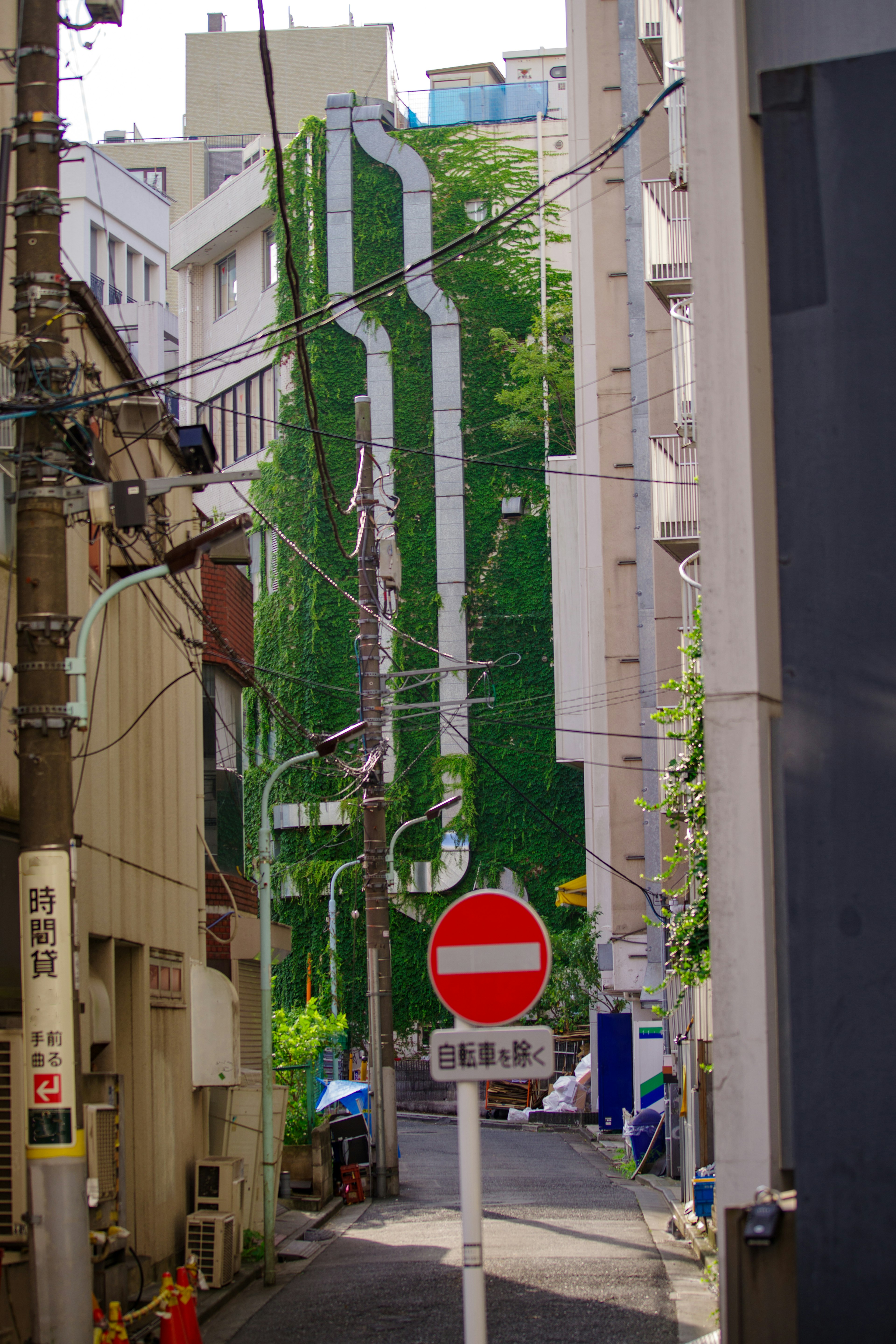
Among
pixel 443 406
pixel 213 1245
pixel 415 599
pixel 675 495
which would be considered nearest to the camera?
pixel 213 1245

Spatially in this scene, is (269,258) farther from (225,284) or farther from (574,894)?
(574,894)

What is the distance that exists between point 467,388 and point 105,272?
37.7 feet

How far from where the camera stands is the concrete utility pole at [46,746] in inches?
331

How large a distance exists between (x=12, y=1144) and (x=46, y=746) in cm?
311

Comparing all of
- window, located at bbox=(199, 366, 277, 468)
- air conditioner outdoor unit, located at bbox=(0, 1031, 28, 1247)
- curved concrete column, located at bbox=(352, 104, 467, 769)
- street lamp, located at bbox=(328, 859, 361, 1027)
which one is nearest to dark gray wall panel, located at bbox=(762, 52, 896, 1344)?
air conditioner outdoor unit, located at bbox=(0, 1031, 28, 1247)

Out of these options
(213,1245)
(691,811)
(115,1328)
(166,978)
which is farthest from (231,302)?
(115,1328)

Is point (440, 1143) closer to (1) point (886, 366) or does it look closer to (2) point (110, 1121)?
(2) point (110, 1121)

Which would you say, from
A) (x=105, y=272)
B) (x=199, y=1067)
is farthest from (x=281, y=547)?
(x=199, y=1067)

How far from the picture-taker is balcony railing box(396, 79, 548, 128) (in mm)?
46875

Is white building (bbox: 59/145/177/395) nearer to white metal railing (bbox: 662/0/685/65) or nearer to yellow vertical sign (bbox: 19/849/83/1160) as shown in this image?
white metal railing (bbox: 662/0/685/65)

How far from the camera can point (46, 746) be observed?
29.5 feet

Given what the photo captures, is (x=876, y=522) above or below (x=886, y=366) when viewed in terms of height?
below

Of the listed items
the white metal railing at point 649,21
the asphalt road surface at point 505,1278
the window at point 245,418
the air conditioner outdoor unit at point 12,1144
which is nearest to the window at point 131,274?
the window at point 245,418

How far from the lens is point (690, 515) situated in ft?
69.1
